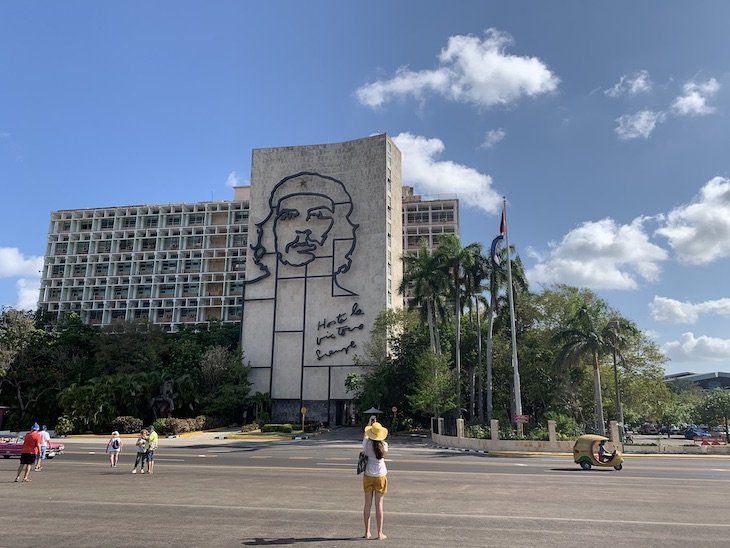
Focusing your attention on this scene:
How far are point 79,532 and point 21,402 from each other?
194 ft

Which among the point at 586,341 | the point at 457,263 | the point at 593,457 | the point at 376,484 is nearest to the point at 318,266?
the point at 457,263

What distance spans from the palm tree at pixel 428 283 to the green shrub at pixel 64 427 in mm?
33466

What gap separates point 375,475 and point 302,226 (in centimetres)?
6420

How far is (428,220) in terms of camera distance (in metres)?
105

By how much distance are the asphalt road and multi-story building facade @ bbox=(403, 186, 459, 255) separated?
3381 inches

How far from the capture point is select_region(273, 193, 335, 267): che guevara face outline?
231ft

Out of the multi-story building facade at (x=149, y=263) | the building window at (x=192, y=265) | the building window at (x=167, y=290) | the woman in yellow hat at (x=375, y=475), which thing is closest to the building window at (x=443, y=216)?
the multi-story building facade at (x=149, y=263)

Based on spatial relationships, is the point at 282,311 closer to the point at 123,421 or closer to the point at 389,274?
the point at 389,274

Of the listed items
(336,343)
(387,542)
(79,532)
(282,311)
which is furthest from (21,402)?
(387,542)

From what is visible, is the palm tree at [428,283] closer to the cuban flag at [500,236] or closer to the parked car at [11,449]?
the cuban flag at [500,236]

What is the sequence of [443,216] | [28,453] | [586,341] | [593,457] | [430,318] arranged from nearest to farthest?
[28,453] < [593,457] < [586,341] < [430,318] < [443,216]

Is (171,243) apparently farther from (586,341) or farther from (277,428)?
(586,341)

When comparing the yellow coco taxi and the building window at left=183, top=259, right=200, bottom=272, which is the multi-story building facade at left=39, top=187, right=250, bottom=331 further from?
the yellow coco taxi

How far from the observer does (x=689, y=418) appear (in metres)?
86.8
